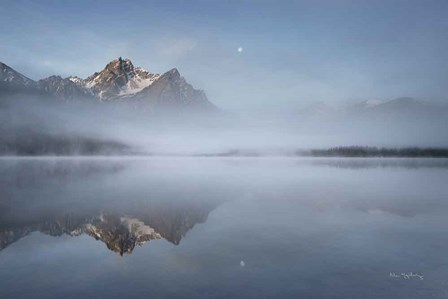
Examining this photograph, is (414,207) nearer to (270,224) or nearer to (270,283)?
(270,224)

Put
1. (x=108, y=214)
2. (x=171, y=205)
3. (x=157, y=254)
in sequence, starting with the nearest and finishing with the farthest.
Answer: (x=157, y=254) < (x=108, y=214) < (x=171, y=205)

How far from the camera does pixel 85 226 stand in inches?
1388

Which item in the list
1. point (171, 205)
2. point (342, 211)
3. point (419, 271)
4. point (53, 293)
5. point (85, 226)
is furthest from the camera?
point (171, 205)

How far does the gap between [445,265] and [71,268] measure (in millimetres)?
22797

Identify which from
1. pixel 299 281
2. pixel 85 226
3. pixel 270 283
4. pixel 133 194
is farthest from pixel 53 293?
pixel 133 194
